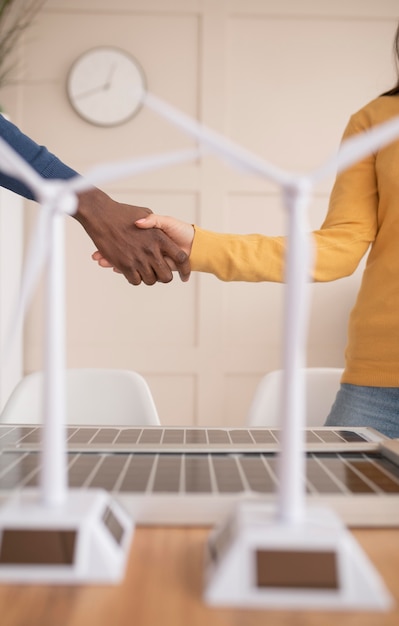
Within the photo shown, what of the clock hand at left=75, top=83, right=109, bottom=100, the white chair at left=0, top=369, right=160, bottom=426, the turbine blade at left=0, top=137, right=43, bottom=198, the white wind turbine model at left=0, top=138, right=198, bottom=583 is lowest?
the white chair at left=0, top=369, right=160, bottom=426

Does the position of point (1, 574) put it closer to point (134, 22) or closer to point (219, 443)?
point (219, 443)

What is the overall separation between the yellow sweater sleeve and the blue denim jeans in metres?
0.25

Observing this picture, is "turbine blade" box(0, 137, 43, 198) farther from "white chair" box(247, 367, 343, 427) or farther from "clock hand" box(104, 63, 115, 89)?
"clock hand" box(104, 63, 115, 89)

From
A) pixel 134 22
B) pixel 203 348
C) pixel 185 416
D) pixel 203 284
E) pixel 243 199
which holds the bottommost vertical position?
pixel 185 416

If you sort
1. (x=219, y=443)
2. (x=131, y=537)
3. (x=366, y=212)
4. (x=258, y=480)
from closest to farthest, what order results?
(x=131, y=537)
(x=258, y=480)
(x=219, y=443)
(x=366, y=212)

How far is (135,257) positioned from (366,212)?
56cm

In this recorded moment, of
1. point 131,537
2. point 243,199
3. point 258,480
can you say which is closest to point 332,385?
point 258,480

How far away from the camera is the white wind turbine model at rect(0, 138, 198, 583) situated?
1.50 feet

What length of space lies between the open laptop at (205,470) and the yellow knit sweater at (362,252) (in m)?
0.35

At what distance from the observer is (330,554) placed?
44 cm

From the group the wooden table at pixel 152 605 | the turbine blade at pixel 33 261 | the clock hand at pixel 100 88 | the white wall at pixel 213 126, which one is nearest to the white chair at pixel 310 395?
the wooden table at pixel 152 605

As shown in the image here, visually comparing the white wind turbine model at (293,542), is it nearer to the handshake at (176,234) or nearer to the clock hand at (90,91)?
the handshake at (176,234)

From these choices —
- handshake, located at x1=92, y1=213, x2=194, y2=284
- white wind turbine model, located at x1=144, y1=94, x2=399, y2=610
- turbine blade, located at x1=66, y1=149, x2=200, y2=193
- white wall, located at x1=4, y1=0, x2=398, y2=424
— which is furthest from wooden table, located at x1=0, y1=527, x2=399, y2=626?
white wall, located at x1=4, y1=0, x2=398, y2=424

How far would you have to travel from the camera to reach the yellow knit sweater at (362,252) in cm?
131
